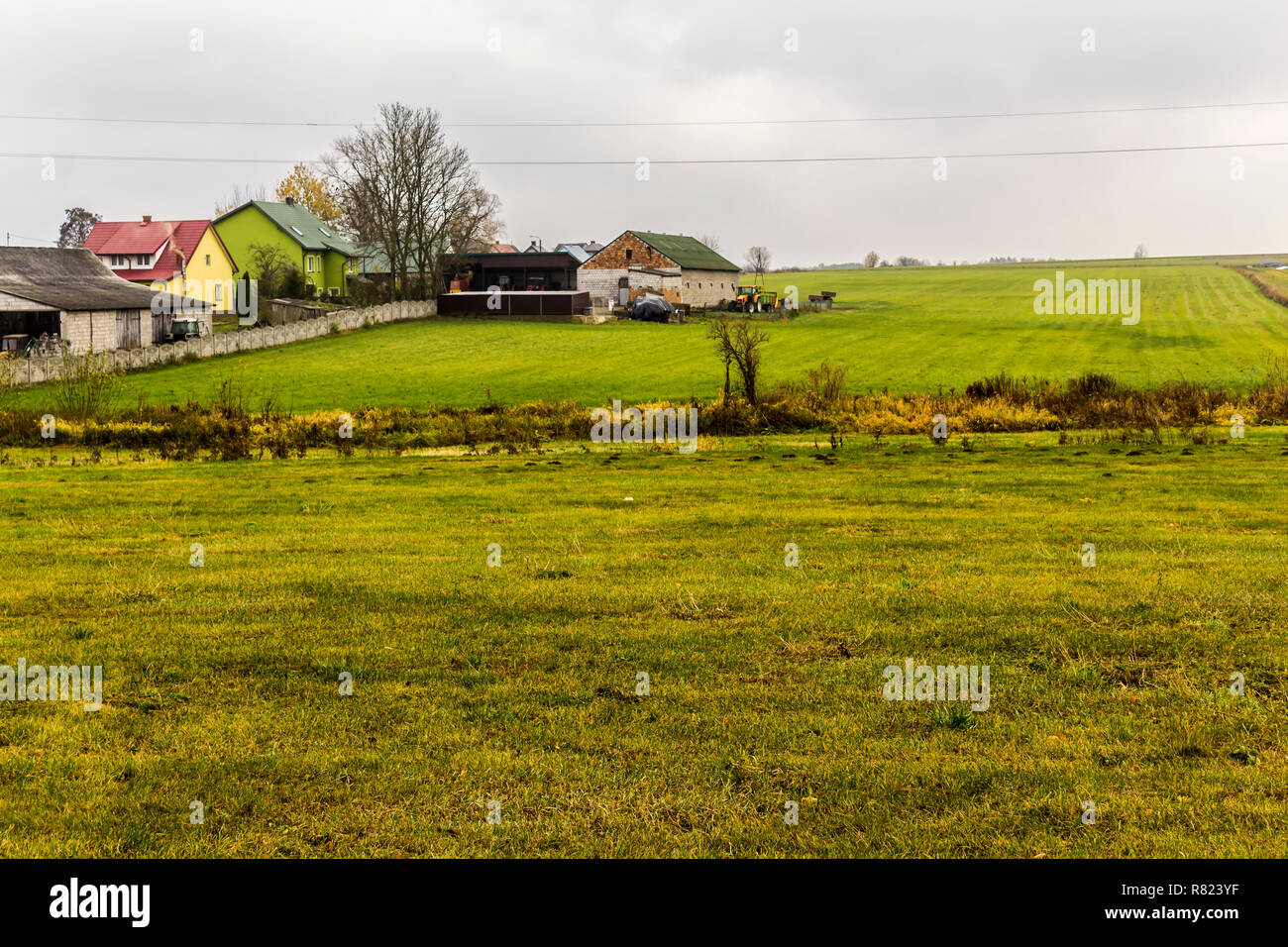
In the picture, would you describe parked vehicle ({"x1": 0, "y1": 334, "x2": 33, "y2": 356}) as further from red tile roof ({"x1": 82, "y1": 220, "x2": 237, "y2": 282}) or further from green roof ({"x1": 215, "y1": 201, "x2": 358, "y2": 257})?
green roof ({"x1": 215, "y1": 201, "x2": 358, "y2": 257})

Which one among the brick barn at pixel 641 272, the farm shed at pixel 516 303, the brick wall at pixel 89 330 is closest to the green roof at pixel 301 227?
the farm shed at pixel 516 303

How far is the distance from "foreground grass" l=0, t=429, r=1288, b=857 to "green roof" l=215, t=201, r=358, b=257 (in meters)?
86.2

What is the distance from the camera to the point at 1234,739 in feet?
24.2

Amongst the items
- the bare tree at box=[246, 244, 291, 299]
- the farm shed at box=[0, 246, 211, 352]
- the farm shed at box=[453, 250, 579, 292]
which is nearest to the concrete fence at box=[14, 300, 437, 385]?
the farm shed at box=[0, 246, 211, 352]

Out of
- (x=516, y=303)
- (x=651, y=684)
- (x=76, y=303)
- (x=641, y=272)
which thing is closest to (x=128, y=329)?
(x=76, y=303)

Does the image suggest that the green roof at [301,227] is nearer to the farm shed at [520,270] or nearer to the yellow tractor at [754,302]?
the farm shed at [520,270]

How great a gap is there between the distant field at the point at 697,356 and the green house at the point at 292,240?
23611mm

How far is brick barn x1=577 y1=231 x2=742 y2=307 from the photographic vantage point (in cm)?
9400

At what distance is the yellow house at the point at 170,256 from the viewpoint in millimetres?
85812
